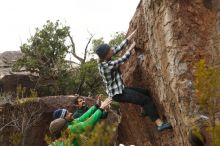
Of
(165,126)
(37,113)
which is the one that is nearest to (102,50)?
(165,126)

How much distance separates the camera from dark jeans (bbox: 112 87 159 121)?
32.9 feet

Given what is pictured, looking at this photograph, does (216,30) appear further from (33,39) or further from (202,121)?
(33,39)

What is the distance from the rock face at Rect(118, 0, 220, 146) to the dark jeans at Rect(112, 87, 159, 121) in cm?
14

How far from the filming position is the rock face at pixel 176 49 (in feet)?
27.5

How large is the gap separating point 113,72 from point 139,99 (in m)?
0.94

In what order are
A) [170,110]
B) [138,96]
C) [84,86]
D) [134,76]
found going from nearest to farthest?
[170,110] → [138,96] → [134,76] → [84,86]

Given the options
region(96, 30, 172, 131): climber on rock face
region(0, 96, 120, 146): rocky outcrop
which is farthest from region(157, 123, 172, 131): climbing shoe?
region(0, 96, 120, 146): rocky outcrop

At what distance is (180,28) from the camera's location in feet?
28.0

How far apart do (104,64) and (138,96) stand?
120cm

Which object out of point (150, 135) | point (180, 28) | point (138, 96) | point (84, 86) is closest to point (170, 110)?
point (138, 96)

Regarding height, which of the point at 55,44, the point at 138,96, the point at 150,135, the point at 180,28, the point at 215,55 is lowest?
the point at 150,135

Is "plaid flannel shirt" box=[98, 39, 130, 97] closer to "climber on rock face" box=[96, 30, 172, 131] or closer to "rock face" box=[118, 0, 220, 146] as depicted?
"climber on rock face" box=[96, 30, 172, 131]

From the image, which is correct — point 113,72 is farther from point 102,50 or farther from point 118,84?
point 102,50

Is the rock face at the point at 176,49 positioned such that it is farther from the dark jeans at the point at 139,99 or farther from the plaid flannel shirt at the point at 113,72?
the plaid flannel shirt at the point at 113,72
